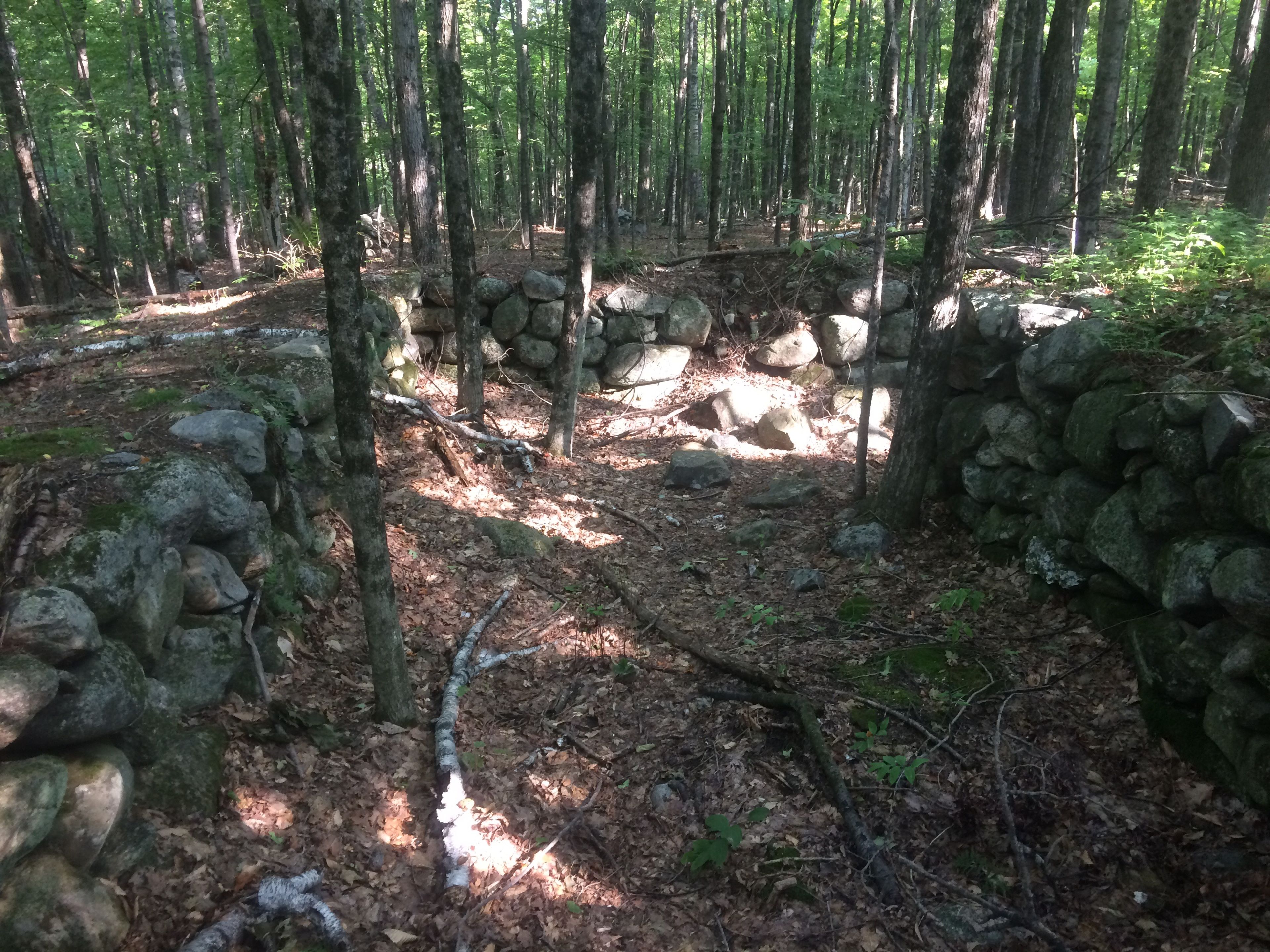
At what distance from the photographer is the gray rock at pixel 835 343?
12438 millimetres

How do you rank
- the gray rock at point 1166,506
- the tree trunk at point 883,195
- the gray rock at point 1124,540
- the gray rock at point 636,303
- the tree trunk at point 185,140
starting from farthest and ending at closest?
the tree trunk at point 185,140 < the gray rock at point 636,303 < the tree trunk at point 883,195 < the gray rock at point 1124,540 < the gray rock at point 1166,506

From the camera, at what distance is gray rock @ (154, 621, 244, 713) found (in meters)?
4.30

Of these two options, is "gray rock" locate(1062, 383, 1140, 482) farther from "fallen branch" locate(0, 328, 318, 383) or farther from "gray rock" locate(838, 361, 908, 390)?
"fallen branch" locate(0, 328, 318, 383)

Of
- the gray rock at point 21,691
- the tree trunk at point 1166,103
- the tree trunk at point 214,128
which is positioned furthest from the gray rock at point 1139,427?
the tree trunk at point 214,128

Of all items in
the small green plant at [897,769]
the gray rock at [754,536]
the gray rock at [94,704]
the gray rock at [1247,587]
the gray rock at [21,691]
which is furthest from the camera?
the gray rock at [754,536]

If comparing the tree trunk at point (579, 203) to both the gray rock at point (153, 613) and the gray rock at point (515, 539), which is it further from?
the gray rock at point (153, 613)

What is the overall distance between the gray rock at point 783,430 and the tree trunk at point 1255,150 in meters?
5.47

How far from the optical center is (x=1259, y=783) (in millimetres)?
3729

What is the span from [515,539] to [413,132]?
7.67 m

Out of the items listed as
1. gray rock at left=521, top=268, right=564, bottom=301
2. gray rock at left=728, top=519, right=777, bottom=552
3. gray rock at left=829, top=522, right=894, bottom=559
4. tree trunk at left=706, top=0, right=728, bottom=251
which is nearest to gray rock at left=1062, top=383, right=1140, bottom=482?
gray rock at left=829, top=522, right=894, bottom=559

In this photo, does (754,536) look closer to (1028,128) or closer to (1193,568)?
(1193,568)

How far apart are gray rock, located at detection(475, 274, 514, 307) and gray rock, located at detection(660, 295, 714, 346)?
5.71 ft

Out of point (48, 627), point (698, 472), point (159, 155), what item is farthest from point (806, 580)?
point (159, 155)

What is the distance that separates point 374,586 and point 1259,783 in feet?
15.9
